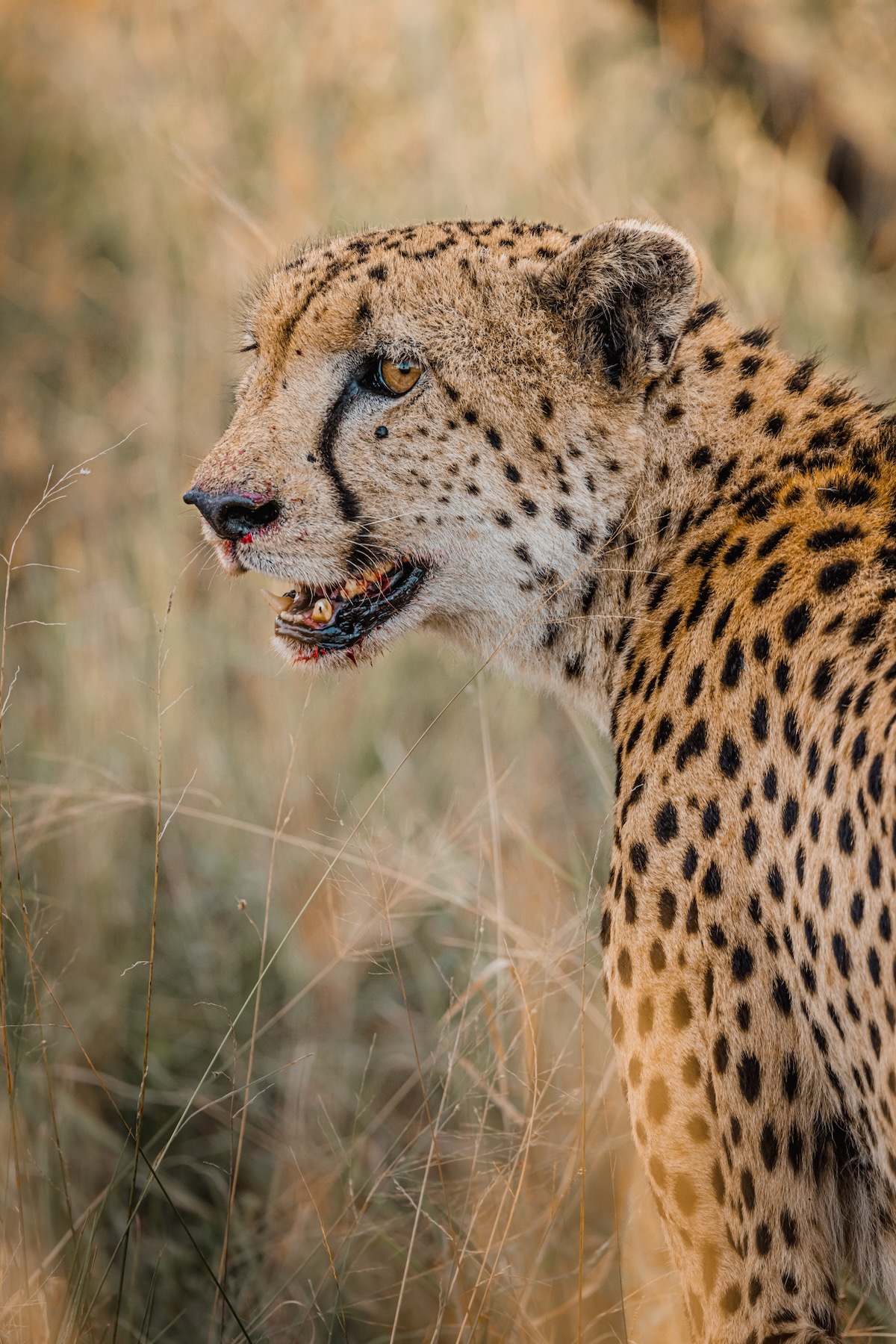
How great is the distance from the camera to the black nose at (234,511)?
2.47 m

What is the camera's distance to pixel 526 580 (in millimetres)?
2572

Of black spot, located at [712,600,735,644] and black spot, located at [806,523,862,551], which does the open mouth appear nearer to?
black spot, located at [712,600,735,644]

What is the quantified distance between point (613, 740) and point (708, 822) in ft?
1.56

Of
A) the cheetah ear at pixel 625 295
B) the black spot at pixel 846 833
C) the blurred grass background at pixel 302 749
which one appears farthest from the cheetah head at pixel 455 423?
the black spot at pixel 846 833

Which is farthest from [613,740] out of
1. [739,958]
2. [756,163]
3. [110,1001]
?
[756,163]

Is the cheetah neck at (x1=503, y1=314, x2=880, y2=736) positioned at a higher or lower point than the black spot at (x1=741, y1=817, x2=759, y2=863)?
higher

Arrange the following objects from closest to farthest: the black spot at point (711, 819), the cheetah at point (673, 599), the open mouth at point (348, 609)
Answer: the cheetah at point (673, 599), the black spot at point (711, 819), the open mouth at point (348, 609)

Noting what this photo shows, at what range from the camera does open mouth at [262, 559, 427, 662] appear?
2.63 metres

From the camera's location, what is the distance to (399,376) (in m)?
2.55

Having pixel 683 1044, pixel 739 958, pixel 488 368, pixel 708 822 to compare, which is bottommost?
pixel 683 1044

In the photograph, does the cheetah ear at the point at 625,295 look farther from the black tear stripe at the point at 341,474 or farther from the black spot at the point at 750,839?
the black spot at the point at 750,839

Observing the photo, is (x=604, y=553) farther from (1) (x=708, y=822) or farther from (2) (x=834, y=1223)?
(2) (x=834, y=1223)

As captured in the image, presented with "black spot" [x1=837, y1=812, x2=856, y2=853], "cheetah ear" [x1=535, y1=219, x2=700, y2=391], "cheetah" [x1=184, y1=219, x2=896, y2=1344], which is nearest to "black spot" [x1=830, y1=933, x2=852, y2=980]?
"cheetah" [x1=184, y1=219, x2=896, y2=1344]

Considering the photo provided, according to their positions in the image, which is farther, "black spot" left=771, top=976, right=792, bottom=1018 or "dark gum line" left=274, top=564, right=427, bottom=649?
"dark gum line" left=274, top=564, right=427, bottom=649
